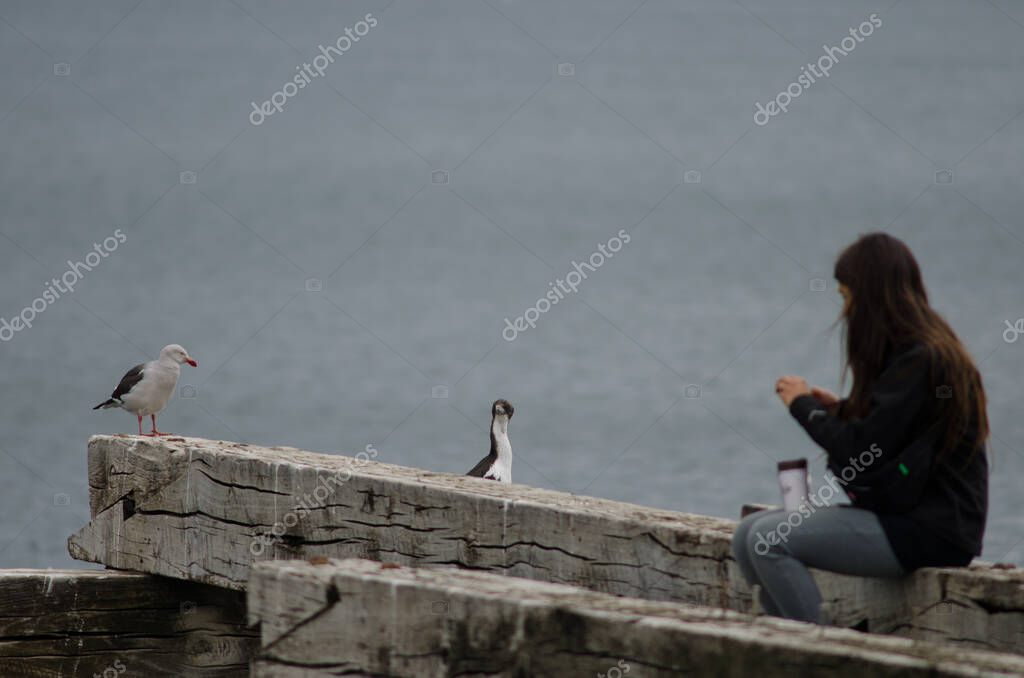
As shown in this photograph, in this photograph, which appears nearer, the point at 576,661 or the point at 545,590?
the point at 576,661

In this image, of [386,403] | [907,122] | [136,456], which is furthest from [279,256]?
[907,122]

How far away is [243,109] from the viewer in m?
143

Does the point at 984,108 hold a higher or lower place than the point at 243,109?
lower

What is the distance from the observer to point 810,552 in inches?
199

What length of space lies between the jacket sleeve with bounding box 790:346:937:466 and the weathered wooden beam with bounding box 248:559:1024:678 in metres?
0.89

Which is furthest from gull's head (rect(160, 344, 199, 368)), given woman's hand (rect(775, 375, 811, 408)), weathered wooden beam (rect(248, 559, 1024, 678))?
woman's hand (rect(775, 375, 811, 408))

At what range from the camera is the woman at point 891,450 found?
4.98m

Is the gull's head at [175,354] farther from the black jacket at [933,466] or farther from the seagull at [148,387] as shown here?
the black jacket at [933,466]

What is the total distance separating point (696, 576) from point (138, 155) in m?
132

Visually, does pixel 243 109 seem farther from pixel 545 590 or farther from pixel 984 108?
pixel 545 590

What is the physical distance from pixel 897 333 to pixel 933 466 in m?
0.45

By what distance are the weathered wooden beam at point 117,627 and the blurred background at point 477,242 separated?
213 inches

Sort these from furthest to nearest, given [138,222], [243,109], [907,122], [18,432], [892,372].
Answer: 1. [243,109]
2. [907,122]
3. [138,222]
4. [18,432]
5. [892,372]

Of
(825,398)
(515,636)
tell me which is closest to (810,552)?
(825,398)
